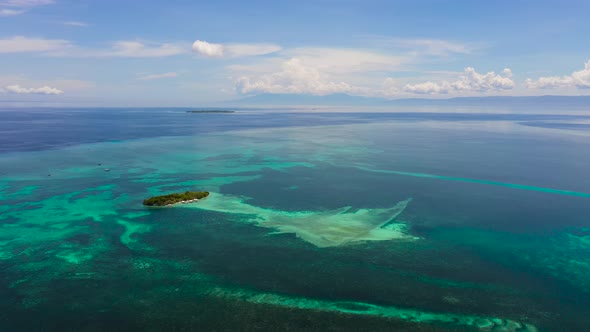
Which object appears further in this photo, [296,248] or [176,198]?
[176,198]

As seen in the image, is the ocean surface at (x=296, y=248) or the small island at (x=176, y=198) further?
the small island at (x=176, y=198)

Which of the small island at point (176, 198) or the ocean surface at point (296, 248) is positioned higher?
the small island at point (176, 198)

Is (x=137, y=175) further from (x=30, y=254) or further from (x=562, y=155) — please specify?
(x=562, y=155)

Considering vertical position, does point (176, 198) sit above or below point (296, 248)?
above

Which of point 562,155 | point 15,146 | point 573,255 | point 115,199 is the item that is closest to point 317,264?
point 573,255
